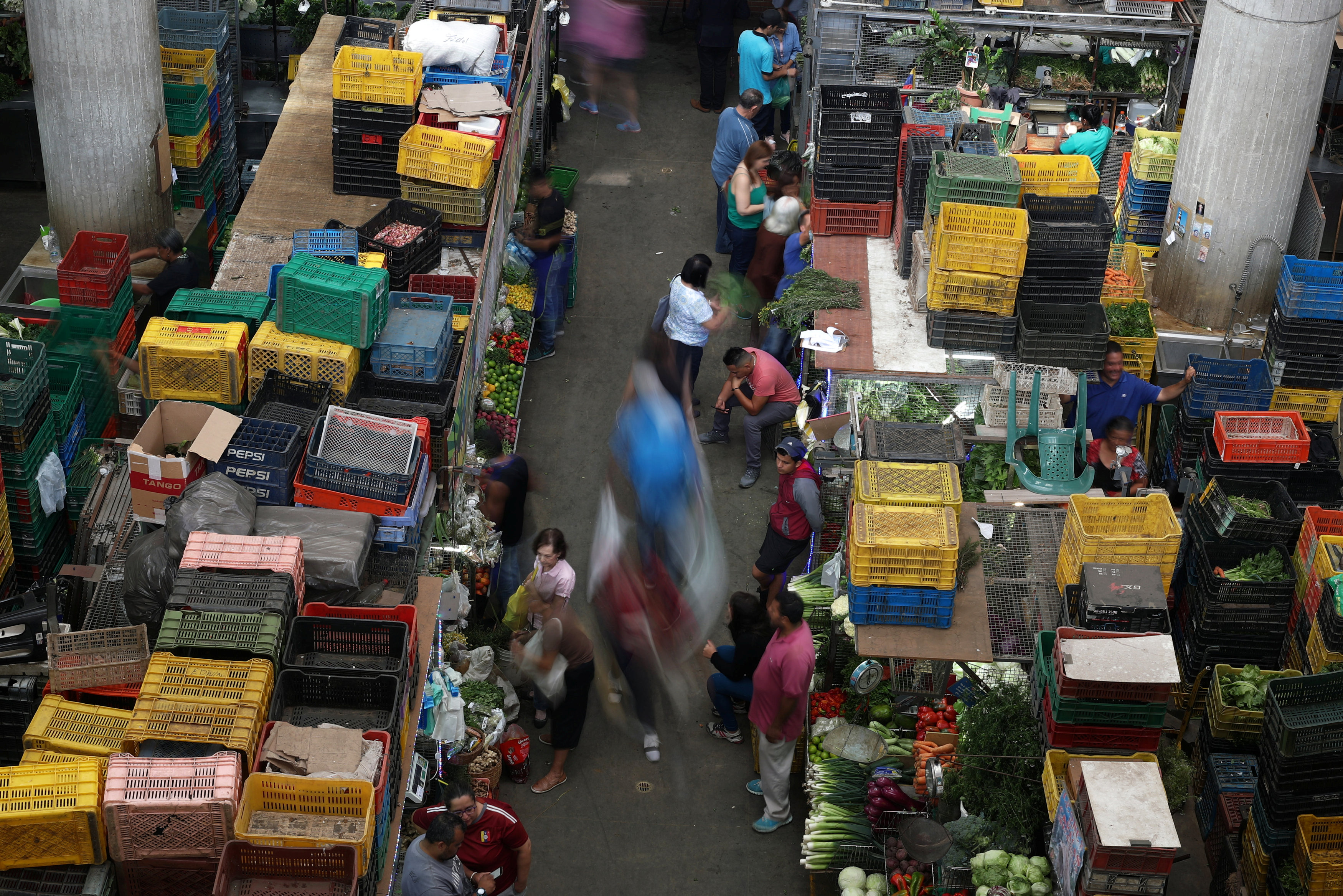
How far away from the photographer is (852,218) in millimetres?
12305

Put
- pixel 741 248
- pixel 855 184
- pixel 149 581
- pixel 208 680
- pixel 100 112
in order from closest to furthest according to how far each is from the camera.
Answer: pixel 208 680 → pixel 149 581 → pixel 100 112 → pixel 855 184 → pixel 741 248

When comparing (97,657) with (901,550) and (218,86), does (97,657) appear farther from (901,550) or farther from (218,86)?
(218,86)

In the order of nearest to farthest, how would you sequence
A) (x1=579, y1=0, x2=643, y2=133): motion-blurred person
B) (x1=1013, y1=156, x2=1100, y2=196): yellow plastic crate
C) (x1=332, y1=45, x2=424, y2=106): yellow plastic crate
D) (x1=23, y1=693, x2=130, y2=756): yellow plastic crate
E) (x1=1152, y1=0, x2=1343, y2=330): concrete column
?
(x1=23, y1=693, x2=130, y2=756): yellow plastic crate, (x1=1152, y1=0, x2=1343, y2=330): concrete column, (x1=332, y1=45, x2=424, y2=106): yellow plastic crate, (x1=1013, y1=156, x2=1100, y2=196): yellow plastic crate, (x1=579, y1=0, x2=643, y2=133): motion-blurred person

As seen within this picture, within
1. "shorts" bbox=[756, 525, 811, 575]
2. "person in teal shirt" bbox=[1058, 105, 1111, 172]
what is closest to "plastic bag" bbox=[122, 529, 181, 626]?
"shorts" bbox=[756, 525, 811, 575]

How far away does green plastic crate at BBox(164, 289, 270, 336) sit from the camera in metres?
9.48

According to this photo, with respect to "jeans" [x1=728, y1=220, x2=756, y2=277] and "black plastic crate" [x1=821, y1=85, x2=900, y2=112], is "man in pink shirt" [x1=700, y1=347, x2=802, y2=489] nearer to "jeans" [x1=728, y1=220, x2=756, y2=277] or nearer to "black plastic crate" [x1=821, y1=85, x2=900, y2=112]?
"jeans" [x1=728, y1=220, x2=756, y2=277]

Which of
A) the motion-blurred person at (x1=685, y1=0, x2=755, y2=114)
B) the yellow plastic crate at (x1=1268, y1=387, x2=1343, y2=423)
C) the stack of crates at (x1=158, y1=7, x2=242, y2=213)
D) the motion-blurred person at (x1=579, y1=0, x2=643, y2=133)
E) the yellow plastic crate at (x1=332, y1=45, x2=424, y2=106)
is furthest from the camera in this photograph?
the motion-blurred person at (x1=579, y1=0, x2=643, y2=133)

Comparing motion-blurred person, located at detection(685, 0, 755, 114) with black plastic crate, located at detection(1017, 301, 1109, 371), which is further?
motion-blurred person, located at detection(685, 0, 755, 114)

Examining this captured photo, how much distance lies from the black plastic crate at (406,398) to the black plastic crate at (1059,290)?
4.37 meters

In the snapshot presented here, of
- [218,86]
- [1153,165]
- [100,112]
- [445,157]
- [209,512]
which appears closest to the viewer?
[209,512]

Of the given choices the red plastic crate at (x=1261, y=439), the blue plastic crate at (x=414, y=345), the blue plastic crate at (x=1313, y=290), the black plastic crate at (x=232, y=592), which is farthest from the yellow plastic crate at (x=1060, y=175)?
the black plastic crate at (x=232, y=592)

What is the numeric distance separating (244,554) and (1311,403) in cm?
816

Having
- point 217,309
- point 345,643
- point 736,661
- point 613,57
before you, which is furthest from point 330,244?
point 613,57

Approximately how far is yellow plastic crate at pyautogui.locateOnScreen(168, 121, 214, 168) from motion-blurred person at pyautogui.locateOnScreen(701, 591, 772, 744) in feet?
22.7
